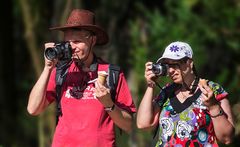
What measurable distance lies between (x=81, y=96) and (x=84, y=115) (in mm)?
162

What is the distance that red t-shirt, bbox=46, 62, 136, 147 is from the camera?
21.7ft

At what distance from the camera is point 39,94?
667 cm

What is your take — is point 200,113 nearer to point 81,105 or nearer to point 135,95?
point 81,105

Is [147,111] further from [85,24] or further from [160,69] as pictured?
[85,24]

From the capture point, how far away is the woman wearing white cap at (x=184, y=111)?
21.0 ft

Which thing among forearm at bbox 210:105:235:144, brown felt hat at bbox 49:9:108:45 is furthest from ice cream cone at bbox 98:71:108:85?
forearm at bbox 210:105:235:144

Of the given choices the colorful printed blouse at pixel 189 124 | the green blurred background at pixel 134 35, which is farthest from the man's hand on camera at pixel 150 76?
the green blurred background at pixel 134 35

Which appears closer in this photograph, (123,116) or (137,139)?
(123,116)

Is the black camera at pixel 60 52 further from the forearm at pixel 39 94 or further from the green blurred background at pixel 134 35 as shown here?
the green blurred background at pixel 134 35

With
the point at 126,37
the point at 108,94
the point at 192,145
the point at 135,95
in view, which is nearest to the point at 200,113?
the point at 192,145

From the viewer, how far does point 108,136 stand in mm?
6664

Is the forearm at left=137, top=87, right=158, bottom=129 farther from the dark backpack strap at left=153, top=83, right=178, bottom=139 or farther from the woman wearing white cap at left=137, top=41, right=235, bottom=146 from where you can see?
the dark backpack strap at left=153, top=83, right=178, bottom=139

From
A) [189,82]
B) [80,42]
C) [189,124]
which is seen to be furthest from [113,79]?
[189,124]

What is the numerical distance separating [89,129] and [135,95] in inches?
293
